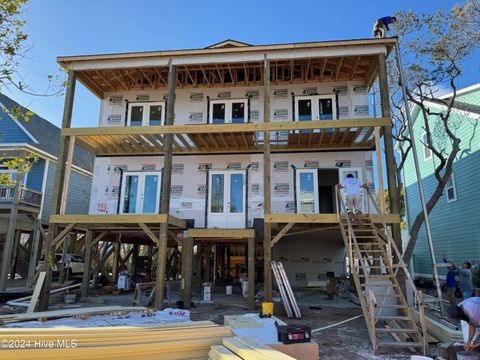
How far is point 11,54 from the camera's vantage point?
6340mm

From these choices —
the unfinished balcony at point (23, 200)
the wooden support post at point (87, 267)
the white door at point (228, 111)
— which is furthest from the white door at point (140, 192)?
the unfinished balcony at point (23, 200)

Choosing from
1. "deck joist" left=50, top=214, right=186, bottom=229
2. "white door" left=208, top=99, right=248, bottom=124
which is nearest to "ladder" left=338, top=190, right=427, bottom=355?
"deck joist" left=50, top=214, right=186, bottom=229

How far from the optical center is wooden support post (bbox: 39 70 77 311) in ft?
37.2

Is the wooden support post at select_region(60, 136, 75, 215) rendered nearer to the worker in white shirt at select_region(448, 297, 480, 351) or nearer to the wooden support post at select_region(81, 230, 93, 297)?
the wooden support post at select_region(81, 230, 93, 297)

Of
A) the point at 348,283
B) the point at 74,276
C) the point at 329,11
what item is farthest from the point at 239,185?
the point at 74,276

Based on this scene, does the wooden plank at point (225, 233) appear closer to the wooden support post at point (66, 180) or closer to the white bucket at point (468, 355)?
the wooden support post at point (66, 180)

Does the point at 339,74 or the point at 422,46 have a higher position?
the point at 422,46

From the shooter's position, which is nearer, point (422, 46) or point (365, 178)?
point (365, 178)

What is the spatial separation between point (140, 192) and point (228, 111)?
503 centimetres

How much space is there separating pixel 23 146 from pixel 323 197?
15944mm

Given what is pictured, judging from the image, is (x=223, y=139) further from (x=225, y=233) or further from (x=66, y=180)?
(x=66, y=180)

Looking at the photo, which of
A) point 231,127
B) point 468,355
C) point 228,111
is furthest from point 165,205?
point 468,355

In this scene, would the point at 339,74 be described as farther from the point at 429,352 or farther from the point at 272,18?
→ the point at 429,352

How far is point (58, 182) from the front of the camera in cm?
1241
